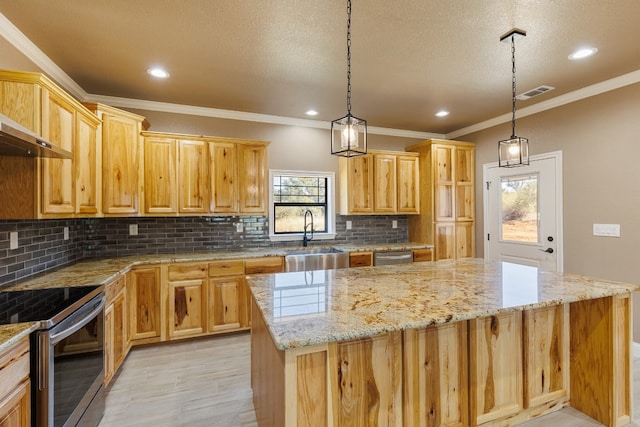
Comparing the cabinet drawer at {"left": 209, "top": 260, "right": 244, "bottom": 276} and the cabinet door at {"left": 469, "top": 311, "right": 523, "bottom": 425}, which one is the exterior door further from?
the cabinet drawer at {"left": 209, "top": 260, "right": 244, "bottom": 276}

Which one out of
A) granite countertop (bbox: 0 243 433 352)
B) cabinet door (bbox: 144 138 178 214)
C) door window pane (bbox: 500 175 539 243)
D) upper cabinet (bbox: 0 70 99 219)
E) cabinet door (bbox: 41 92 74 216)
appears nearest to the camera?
granite countertop (bbox: 0 243 433 352)

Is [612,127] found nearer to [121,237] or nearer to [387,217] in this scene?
[387,217]

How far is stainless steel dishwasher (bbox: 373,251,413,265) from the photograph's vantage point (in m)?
4.14

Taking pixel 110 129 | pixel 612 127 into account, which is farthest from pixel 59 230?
pixel 612 127

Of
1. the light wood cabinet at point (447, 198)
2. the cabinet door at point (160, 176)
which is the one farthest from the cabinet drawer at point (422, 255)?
the cabinet door at point (160, 176)

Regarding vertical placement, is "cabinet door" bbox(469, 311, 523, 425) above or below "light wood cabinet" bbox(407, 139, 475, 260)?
below

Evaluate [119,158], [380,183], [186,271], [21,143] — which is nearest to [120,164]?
[119,158]

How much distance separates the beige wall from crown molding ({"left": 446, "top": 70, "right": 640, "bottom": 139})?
6cm

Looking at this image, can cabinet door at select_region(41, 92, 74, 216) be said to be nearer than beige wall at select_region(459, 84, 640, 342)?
Yes

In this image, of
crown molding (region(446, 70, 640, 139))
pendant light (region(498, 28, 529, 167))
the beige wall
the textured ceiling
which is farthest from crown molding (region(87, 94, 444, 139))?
pendant light (region(498, 28, 529, 167))

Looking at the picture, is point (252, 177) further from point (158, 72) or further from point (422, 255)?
point (422, 255)

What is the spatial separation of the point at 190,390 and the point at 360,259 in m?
2.36

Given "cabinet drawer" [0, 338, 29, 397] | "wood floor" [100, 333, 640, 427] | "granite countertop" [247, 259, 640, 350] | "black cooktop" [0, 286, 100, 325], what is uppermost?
"granite countertop" [247, 259, 640, 350]

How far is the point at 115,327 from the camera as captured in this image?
256cm
